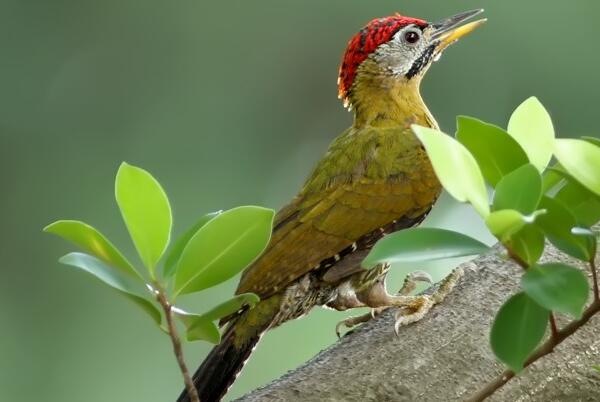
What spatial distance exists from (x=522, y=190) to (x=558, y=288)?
0.12 meters

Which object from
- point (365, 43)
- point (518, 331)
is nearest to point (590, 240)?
point (518, 331)

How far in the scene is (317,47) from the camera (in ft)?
18.4

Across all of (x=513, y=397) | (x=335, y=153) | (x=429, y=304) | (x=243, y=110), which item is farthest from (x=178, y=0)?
(x=513, y=397)

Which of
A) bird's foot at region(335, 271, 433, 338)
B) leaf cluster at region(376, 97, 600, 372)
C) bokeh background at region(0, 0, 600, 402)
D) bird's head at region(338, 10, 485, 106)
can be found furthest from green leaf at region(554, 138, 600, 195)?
bokeh background at region(0, 0, 600, 402)

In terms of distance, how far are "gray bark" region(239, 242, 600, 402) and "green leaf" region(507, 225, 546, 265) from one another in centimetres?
56

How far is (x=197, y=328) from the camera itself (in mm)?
1546

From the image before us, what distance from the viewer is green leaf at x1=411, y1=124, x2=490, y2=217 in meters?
1.24

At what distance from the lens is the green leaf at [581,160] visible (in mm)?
1314

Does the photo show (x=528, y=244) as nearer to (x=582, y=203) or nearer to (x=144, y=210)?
(x=582, y=203)

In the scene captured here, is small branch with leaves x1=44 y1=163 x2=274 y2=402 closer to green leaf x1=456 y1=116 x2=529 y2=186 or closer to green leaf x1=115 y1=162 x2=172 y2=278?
green leaf x1=115 y1=162 x2=172 y2=278

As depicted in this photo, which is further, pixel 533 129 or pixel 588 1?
pixel 588 1

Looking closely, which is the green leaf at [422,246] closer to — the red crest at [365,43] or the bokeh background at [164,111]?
the red crest at [365,43]

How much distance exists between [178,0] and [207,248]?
437cm

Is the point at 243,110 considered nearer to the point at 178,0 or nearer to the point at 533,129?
the point at 178,0
